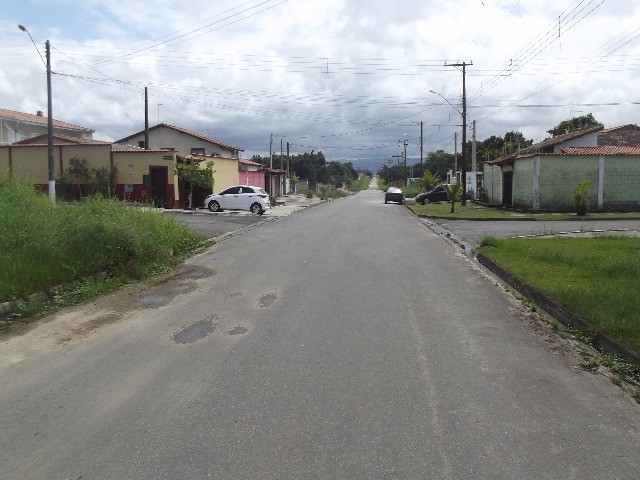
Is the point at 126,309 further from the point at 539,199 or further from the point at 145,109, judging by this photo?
the point at 145,109

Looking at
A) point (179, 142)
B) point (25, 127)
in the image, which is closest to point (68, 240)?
point (179, 142)

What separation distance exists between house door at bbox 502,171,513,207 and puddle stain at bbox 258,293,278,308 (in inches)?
1250

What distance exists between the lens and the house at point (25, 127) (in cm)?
5009

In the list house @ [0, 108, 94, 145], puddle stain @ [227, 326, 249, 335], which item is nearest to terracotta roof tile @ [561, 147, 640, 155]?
puddle stain @ [227, 326, 249, 335]

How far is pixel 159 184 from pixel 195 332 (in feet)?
95.2

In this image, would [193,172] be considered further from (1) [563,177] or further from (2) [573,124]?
(2) [573,124]

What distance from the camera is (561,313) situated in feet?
28.8

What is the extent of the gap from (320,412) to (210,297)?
219 inches

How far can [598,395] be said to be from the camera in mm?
5738

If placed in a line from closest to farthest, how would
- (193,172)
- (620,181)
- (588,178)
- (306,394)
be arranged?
(306,394)
(620,181)
(588,178)
(193,172)

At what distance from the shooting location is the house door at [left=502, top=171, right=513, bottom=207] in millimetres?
39531

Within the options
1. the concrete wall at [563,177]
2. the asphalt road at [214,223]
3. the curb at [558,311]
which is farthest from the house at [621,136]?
the curb at [558,311]

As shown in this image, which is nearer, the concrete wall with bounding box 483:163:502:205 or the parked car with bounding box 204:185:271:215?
the parked car with bounding box 204:185:271:215

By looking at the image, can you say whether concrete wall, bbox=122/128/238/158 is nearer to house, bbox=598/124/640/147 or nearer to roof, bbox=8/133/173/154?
roof, bbox=8/133/173/154
